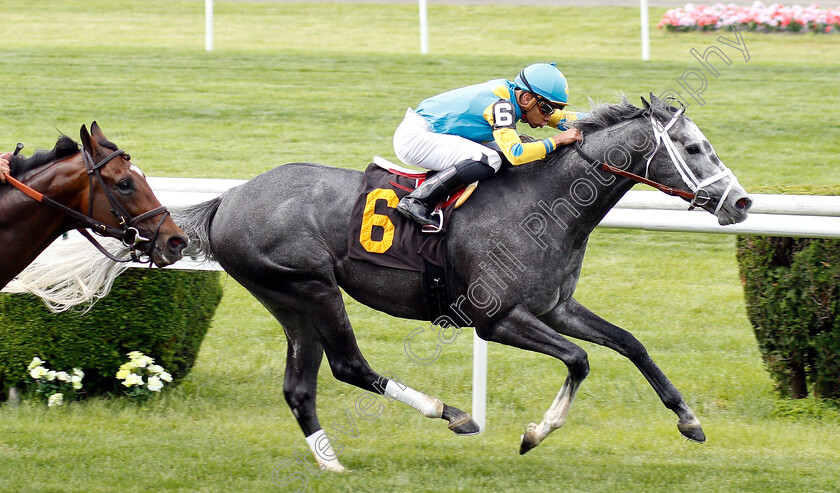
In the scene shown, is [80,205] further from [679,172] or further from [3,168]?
[679,172]

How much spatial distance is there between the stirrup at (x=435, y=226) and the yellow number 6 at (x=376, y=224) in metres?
0.16

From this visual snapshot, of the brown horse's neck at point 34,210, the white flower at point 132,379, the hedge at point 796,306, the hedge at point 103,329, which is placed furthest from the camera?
the white flower at point 132,379

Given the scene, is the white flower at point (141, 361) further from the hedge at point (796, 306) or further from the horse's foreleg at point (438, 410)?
the hedge at point (796, 306)

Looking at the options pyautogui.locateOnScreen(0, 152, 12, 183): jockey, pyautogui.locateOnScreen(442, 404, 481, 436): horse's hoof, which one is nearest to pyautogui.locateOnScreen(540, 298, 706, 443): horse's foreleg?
pyautogui.locateOnScreen(442, 404, 481, 436): horse's hoof

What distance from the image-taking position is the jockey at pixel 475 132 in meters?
4.27

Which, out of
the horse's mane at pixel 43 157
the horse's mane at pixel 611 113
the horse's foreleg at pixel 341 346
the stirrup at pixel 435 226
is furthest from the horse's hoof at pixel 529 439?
the horse's mane at pixel 43 157

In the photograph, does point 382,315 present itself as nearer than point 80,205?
No

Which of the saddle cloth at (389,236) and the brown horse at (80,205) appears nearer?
the brown horse at (80,205)

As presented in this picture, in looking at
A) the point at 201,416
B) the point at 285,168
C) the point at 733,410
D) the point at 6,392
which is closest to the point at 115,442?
the point at 201,416

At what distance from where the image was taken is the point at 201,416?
17.5ft

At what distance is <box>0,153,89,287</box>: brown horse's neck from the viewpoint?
13.3 ft

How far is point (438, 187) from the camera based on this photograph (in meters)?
4.29

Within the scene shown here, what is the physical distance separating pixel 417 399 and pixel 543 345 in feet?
1.96

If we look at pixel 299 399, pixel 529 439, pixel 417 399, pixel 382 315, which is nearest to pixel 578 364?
pixel 529 439
